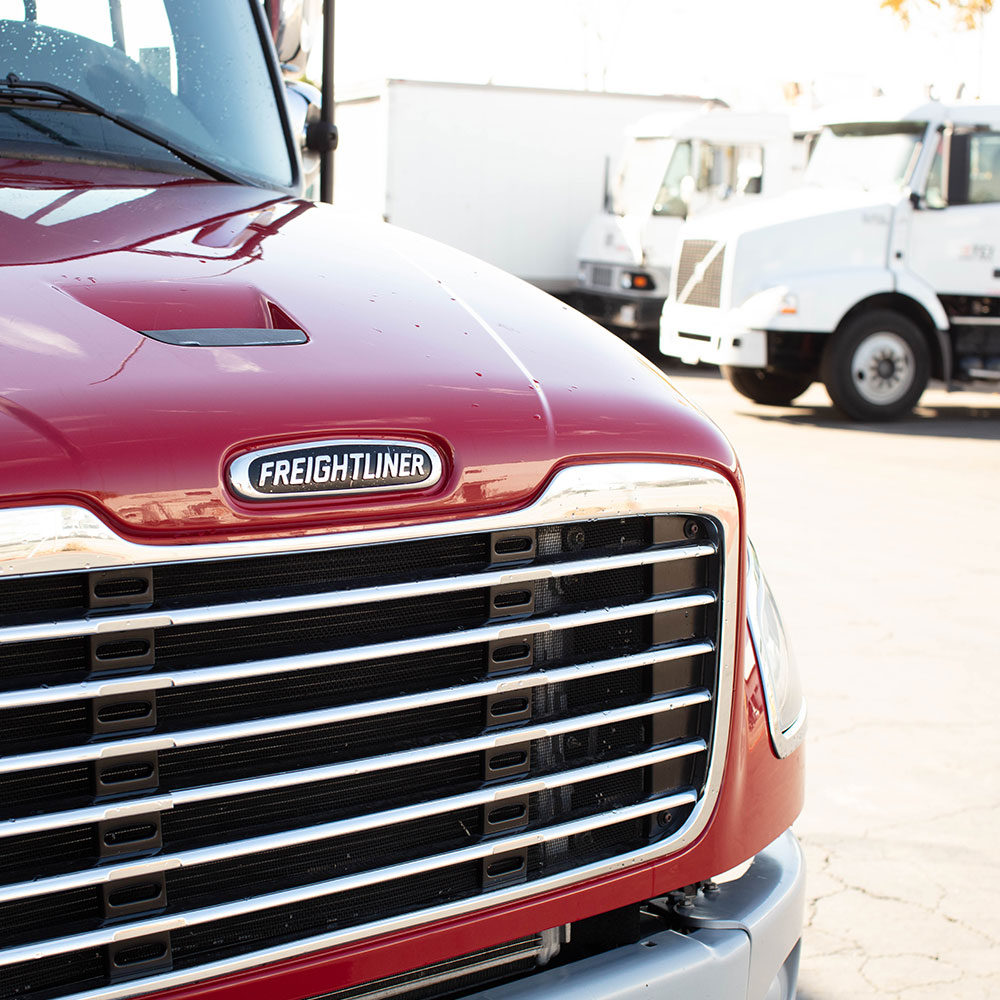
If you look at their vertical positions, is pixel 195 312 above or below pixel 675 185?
below

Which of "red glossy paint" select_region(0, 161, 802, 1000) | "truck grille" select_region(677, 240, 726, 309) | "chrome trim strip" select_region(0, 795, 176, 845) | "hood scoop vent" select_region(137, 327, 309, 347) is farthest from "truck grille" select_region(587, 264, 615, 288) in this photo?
"chrome trim strip" select_region(0, 795, 176, 845)

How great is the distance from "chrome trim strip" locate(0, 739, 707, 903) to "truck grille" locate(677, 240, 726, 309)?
11.8 m

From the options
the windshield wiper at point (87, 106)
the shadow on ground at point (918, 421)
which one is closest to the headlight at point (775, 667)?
the windshield wiper at point (87, 106)

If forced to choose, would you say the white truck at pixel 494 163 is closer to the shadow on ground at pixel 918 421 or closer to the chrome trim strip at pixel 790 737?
the shadow on ground at pixel 918 421

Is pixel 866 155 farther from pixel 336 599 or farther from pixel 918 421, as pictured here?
pixel 336 599

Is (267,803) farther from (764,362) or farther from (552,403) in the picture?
(764,362)

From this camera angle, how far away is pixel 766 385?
48.5 ft

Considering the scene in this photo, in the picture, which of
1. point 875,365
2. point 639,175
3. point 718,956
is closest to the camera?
point 718,956

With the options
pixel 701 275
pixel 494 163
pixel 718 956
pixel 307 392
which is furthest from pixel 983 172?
pixel 307 392

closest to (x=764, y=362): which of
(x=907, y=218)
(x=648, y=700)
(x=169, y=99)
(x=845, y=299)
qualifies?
(x=845, y=299)

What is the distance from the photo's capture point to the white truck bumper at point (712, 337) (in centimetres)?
1323

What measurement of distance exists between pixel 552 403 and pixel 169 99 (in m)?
1.63

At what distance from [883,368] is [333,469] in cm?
1261

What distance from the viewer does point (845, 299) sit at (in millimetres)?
13250
